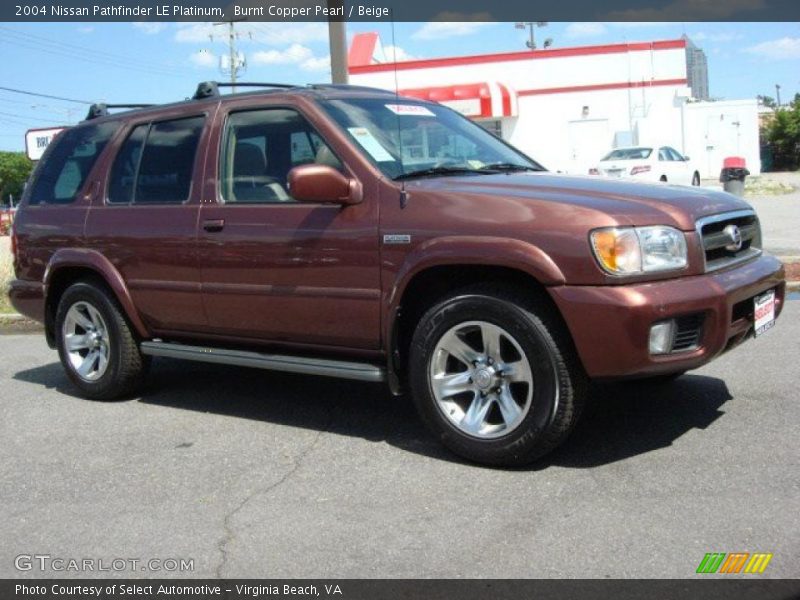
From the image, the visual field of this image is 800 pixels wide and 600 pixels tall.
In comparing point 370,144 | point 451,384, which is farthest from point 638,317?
point 370,144

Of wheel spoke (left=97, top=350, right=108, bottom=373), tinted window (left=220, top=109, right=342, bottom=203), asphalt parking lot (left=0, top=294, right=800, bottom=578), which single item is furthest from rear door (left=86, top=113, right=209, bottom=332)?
asphalt parking lot (left=0, top=294, right=800, bottom=578)

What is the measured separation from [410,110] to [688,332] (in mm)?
2255

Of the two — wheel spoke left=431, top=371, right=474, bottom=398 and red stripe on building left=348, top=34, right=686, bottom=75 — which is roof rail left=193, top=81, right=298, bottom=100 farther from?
red stripe on building left=348, top=34, right=686, bottom=75

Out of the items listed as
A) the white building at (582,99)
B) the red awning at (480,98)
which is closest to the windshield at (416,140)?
the red awning at (480,98)

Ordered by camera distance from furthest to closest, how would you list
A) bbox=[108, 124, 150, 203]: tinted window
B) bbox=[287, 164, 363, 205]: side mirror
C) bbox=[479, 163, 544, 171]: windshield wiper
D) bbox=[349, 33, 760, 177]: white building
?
bbox=[349, 33, 760, 177]: white building < bbox=[108, 124, 150, 203]: tinted window < bbox=[479, 163, 544, 171]: windshield wiper < bbox=[287, 164, 363, 205]: side mirror

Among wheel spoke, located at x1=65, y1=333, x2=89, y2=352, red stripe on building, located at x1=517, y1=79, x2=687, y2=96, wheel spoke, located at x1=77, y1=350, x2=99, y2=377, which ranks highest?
red stripe on building, located at x1=517, y1=79, x2=687, y2=96

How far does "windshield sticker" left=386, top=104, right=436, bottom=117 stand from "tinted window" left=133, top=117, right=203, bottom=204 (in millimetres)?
1209

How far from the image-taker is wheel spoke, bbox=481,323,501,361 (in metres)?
4.30

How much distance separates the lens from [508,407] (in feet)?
14.2

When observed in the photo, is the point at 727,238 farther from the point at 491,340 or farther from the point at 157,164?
the point at 157,164

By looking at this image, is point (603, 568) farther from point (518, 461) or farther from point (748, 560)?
point (518, 461)

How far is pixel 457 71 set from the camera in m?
37.8
